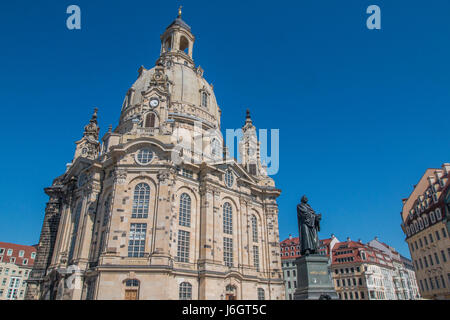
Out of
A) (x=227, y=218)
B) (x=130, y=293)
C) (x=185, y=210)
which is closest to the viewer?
(x=130, y=293)

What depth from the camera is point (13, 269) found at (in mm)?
62562

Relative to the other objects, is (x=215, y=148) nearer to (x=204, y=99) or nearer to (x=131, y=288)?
(x=204, y=99)

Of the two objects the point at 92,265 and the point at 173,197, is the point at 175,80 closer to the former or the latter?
the point at 173,197

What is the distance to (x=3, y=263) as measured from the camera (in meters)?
61.3

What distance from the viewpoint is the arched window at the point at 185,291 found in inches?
1278

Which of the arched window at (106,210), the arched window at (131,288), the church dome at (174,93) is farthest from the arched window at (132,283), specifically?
the church dome at (174,93)

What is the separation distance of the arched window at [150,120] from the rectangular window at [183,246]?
572 inches

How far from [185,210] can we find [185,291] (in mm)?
9067

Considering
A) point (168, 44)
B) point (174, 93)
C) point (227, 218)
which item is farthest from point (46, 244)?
point (168, 44)

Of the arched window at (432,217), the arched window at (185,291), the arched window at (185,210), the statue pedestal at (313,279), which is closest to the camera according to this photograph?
the statue pedestal at (313,279)

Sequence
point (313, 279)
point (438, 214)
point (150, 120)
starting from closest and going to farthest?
point (313, 279)
point (150, 120)
point (438, 214)

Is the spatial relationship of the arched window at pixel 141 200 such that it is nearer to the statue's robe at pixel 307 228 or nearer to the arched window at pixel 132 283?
the arched window at pixel 132 283

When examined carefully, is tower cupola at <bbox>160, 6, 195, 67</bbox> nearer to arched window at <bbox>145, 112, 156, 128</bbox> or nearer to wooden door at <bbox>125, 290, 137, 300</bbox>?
arched window at <bbox>145, 112, 156, 128</bbox>

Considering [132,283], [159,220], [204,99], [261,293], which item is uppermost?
[204,99]
